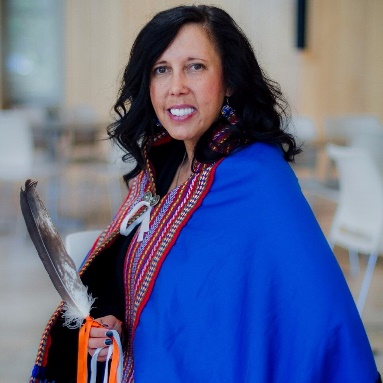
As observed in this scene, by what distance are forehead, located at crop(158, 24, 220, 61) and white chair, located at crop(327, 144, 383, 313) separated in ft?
7.15

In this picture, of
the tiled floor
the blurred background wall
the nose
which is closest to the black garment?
the nose

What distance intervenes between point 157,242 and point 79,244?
0.45m

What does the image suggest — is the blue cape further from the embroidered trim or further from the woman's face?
the woman's face

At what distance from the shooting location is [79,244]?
203 centimetres

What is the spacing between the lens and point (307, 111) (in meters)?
9.37

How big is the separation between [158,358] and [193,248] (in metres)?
0.22

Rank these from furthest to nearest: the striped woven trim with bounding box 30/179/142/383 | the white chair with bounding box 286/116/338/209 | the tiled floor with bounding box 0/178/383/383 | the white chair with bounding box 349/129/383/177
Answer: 1. the white chair with bounding box 286/116/338/209
2. the white chair with bounding box 349/129/383/177
3. the tiled floor with bounding box 0/178/383/383
4. the striped woven trim with bounding box 30/179/142/383

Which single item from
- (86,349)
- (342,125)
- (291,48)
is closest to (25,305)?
(86,349)

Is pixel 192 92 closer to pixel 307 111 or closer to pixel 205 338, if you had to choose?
pixel 205 338

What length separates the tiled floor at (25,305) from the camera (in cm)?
337

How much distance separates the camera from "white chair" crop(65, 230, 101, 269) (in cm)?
201

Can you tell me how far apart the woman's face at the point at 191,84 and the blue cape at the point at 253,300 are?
0.13 meters

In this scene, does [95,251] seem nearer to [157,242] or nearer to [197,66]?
[157,242]

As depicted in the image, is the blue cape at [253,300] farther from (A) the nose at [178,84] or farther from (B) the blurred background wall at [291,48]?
(B) the blurred background wall at [291,48]
